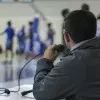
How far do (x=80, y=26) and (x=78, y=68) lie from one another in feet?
0.52

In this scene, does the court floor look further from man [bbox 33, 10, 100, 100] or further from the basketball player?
the basketball player

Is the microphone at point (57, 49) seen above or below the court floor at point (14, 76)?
above

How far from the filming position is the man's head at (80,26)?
129 centimetres

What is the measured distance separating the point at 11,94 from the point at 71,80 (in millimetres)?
726

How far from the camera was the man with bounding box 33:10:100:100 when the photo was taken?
A: 1.25 meters

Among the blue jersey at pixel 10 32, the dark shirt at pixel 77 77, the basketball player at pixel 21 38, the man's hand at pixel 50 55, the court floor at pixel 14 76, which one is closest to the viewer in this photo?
the dark shirt at pixel 77 77

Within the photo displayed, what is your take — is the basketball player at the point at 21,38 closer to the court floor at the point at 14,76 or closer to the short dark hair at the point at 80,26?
the court floor at the point at 14,76

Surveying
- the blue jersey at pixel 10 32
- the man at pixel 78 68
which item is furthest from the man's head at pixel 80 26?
the blue jersey at pixel 10 32

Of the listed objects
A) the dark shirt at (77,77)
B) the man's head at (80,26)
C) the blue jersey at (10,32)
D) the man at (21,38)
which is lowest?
the man at (21,38)

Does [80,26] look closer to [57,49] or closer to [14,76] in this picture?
[57,49]

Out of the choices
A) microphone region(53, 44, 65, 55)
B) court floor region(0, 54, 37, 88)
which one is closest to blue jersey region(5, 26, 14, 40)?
court floor region(0, 54, 37, 88)

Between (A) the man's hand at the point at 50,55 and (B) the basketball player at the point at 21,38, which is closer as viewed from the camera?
(A) the man's hand at the point at 50,55

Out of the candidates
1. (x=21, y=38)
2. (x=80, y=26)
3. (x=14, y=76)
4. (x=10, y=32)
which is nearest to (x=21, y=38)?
(x=21, y=38)

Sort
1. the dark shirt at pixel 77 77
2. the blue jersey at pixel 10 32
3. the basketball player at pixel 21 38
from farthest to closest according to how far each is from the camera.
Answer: the basketball player at pixel 21 38 < the blue jersey at pixel 10 32 < the dark shirt at pixel 77 77
